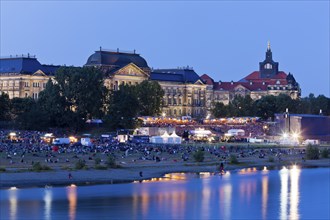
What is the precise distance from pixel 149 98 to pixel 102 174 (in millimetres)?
85160

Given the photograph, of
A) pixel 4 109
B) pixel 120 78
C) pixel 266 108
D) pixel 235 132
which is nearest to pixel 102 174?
pixel 4 109

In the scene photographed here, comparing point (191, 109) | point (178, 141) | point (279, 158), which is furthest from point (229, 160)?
point (191, 109)

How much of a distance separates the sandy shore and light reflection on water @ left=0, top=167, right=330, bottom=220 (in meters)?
2.29

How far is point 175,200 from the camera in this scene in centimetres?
5644

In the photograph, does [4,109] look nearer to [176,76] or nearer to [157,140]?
[157,140]

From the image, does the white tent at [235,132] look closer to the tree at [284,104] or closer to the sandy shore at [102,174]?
the tree at [284,104]

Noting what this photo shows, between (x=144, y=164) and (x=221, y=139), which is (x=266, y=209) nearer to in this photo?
(x=144, y=164)

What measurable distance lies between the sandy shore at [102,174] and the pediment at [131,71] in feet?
287

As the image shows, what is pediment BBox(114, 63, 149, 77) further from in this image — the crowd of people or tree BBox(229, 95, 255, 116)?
the crowd of people

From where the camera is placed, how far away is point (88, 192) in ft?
194

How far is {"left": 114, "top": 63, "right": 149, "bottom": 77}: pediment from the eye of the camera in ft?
565

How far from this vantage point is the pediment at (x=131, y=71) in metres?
172

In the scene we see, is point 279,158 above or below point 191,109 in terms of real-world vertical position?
below

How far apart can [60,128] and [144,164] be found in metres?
43.0
